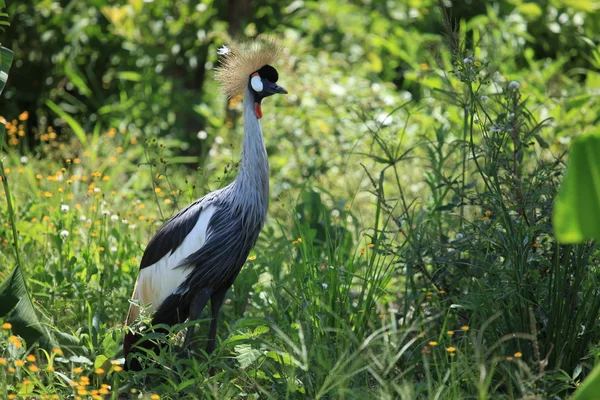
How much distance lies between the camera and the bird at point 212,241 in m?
3.26

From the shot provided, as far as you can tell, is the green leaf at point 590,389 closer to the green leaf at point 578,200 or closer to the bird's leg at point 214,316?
the green leaf at point 578,200

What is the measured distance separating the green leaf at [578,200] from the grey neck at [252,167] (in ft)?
4.91

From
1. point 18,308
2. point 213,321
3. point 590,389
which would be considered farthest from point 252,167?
point 590,389

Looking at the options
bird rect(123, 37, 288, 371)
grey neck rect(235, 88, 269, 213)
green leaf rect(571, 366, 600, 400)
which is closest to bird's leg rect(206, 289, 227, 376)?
bird rect(123, 37, 288, 371)

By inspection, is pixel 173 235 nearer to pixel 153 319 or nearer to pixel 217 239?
pixel 217 239

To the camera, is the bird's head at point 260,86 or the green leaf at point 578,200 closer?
the green leaf at point 578,200

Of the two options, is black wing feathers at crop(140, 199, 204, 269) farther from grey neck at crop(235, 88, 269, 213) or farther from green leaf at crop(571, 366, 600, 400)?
green leaf at crop(571, 366, 600, 400)

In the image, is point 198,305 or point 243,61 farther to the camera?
point 243,61

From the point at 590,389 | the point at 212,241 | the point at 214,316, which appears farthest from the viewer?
the point at 214,316

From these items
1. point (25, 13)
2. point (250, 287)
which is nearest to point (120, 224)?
point (250, 287)

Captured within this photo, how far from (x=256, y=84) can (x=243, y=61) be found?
11 cm

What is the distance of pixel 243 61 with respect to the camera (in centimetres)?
341

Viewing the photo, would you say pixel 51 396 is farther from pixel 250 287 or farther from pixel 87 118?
pixel 87 118

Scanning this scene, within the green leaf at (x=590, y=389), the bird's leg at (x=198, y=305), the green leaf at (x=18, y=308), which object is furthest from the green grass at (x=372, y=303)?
the green leaf at (x=590, y=389)
